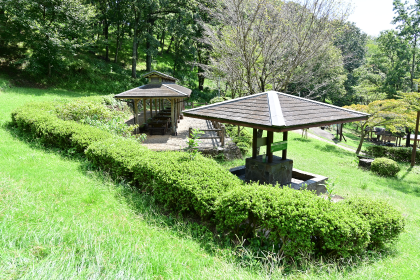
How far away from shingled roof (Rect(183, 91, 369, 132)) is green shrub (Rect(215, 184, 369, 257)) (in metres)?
1.52

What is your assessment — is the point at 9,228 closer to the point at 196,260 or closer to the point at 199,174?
the point at 196,260

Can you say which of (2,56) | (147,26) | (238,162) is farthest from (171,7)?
(238,162)

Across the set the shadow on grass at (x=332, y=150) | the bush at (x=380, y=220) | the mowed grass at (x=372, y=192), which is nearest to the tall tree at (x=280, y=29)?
the mowed grass at (x=372, y=192)

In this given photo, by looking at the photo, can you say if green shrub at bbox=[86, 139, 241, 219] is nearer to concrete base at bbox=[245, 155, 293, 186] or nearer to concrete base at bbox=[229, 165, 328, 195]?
concrete base at bbox=[245, 155, 293, 186]

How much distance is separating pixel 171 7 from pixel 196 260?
31.2m

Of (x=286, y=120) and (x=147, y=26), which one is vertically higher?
(x=147, y=26)

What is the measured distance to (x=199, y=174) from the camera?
511 cm

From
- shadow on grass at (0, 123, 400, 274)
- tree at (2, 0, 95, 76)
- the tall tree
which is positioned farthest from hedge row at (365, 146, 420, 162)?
tree at (2, 0, 95, 76)

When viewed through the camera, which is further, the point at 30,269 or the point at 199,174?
the point at 199,174

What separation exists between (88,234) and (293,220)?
2.96 metres

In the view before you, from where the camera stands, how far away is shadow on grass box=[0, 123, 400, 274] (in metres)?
3.67

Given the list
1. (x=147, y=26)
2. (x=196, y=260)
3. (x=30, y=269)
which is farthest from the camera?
(x=147, y=26)

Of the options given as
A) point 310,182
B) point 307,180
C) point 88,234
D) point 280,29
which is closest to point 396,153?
point 280,29

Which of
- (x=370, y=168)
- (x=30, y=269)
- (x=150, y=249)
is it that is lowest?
(x=370, y=168)
